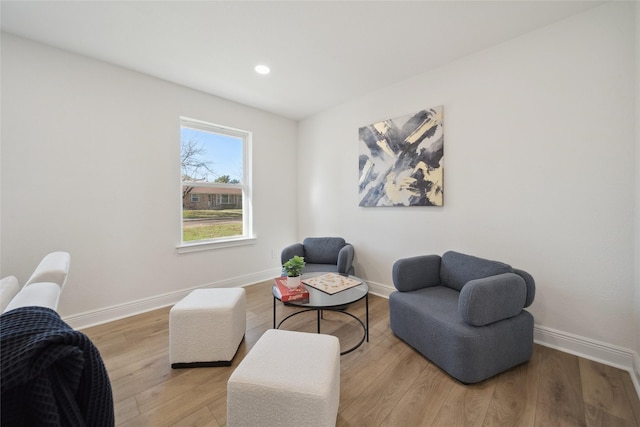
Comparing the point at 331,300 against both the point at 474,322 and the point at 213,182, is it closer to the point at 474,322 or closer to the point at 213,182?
the point at 474,322

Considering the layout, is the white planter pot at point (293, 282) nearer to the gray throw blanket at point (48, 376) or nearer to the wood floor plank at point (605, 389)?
the gray throw blanket at point (48, 376)

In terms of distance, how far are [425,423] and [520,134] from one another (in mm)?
2202

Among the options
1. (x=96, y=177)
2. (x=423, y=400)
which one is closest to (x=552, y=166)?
(x=423, y=400)

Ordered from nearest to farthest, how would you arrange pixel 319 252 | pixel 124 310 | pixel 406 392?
pixel 406 392 → pixel 124 310 → pixel 319 252

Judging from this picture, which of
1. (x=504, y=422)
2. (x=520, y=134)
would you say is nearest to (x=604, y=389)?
(x=504, y=422)

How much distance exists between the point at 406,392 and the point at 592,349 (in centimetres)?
147

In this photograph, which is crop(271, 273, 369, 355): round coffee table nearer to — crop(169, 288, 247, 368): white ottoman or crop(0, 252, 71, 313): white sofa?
crop(169, 288, 247, 368): white ottoman

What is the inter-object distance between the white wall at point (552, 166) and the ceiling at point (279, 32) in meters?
0.20

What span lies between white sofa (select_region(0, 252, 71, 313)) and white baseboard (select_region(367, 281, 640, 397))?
308 cm

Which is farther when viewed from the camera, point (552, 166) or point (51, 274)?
point (552, 166)

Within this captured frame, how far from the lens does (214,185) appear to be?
325 centimetres

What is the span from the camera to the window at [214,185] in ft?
9.91

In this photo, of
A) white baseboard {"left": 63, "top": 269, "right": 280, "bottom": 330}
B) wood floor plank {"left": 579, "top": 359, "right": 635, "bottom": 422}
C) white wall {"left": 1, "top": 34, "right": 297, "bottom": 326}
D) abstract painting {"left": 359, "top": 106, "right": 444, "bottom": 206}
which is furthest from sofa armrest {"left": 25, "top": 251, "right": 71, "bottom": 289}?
wood floor plank {"left": 579, "top": 359, "right": 635, "bottom": 422}

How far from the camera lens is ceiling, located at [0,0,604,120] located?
175 centimetres
